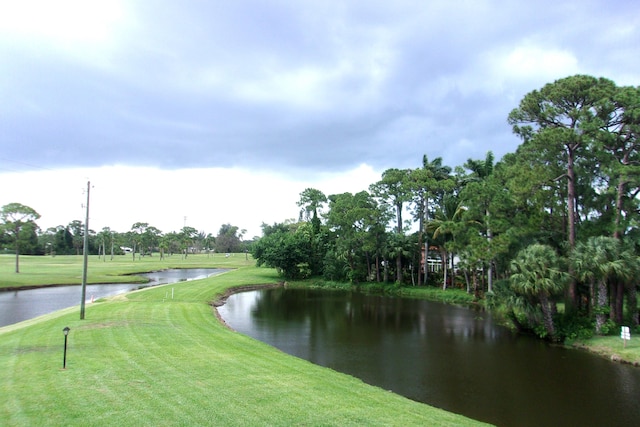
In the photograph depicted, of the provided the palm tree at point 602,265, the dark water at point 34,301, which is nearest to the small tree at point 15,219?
the dark water at point 34,301

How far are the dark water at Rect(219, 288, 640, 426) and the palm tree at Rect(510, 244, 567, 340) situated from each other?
2.07 metres

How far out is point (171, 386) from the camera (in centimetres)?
1111

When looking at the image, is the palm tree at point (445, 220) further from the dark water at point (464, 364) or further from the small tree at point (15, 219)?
the small tree at point (15, 219)

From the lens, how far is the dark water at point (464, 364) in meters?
13.1

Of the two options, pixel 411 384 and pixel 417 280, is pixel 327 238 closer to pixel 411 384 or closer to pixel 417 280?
pixel 417 280

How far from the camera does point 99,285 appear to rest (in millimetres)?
51344

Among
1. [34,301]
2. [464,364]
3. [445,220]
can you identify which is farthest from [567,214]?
[34,301]

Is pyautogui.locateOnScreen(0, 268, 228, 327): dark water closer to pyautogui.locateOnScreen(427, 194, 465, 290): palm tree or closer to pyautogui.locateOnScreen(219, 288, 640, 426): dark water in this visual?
pyautogui.locateOnScreen(219, 288, 640, 426): dark water

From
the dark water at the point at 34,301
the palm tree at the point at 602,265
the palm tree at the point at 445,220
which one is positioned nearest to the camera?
the palm tree at the point at 602,265

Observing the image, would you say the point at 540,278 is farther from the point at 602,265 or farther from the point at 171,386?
the point at 171,386

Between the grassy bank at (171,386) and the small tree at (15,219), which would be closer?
the grassy bank at (171,386)

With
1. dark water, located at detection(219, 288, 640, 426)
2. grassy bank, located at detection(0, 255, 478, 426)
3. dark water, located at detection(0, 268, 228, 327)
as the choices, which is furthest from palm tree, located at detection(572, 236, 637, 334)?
dark water, located at detection(0, 268, 228, 327)

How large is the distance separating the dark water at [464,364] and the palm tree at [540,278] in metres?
2.07

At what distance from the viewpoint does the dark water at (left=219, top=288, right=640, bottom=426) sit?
1308 centimetres
